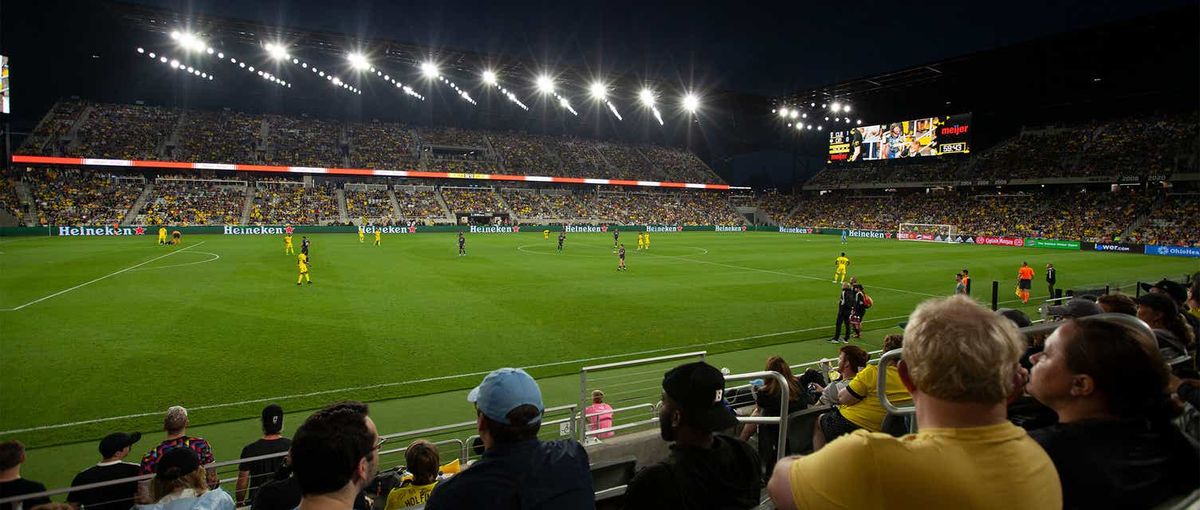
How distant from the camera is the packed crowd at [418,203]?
64.6 m

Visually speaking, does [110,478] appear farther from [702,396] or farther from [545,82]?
[545,82]

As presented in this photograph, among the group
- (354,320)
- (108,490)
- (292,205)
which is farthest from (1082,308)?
(292,205)

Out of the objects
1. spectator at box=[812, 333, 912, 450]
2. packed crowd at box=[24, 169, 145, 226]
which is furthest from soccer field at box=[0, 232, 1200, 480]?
packed crowd at box=[24, 169, 145, 226]

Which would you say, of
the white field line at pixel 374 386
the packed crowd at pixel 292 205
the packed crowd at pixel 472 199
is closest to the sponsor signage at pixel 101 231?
the packed crowd at pixel 292 205

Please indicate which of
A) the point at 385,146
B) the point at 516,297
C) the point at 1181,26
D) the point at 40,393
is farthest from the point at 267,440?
the point at 385,146

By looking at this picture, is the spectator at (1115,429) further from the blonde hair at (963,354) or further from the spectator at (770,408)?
the spectator at (770,408)

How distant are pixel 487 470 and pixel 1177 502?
2714 millimetres

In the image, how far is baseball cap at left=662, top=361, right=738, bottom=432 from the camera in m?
2.32

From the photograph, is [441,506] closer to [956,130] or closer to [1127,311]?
[1127,311]

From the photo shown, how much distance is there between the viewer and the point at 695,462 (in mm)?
2367

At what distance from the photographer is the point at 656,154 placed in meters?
92.3

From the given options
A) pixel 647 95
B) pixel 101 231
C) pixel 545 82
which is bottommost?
pixel 101 231

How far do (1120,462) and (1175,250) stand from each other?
5790 centimetres

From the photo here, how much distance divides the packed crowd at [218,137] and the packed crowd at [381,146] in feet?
34.5
